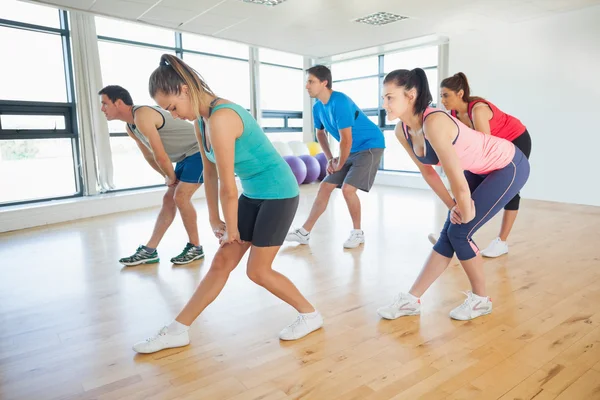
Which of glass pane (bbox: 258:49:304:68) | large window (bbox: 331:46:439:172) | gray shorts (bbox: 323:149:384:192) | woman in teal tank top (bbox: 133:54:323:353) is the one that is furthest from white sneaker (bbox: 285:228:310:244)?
glass pane (bbox: 258:49:304:68)

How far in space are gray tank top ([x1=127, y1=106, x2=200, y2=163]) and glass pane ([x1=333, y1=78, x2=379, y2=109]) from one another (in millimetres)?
5686

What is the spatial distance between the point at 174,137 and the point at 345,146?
50.8 inches

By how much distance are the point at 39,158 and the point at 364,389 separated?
547 centimetres

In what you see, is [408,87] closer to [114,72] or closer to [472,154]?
[472,154]

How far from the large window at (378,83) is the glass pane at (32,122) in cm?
504

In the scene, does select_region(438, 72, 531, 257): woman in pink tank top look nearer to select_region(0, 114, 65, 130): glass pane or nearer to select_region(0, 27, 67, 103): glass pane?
select_region(0, 114, 65, 130): glass pane

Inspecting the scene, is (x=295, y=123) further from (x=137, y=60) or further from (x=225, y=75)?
(x=137, y=60)

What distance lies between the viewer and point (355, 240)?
363 cm

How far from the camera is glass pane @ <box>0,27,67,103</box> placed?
5.19m

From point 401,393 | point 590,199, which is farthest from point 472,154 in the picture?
point 590,199

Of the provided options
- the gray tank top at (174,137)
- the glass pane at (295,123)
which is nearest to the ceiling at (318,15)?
the glass pane at (295,123)

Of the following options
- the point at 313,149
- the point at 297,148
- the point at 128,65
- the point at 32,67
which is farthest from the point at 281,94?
the point at 32,67

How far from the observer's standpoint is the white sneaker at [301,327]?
200cm

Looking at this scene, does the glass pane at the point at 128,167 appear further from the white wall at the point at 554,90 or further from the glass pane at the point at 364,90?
the white wall at the point at 554,90
